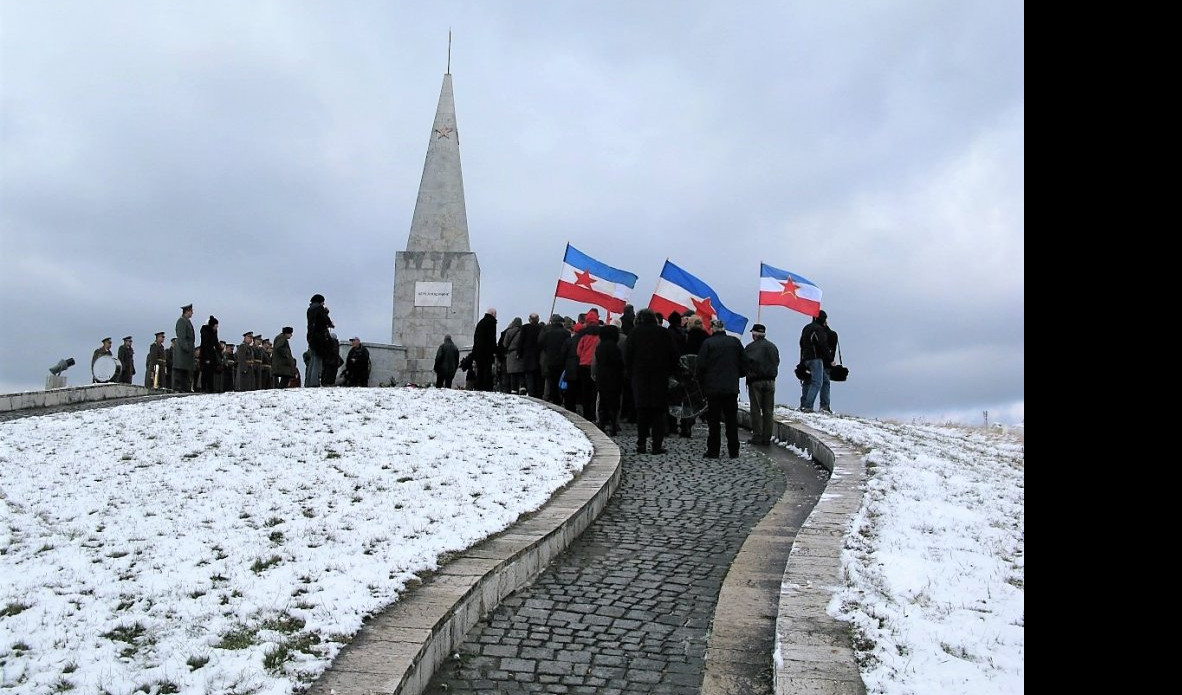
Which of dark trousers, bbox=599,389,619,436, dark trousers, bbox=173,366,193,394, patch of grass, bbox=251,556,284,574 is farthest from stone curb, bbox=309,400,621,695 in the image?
dark trousers, bbox=173,366,193,394

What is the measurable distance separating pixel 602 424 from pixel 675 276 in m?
4.34

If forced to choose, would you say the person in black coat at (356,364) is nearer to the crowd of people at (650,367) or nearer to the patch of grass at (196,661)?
the crowd of people at (650,367)

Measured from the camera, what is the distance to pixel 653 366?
11445 mm

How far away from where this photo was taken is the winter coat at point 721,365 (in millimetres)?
10852

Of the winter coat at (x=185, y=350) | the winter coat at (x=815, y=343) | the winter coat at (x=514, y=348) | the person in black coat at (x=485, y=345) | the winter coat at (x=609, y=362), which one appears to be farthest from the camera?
the winter coat at (x=185, y=350)

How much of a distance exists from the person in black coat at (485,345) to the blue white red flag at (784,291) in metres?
5.05

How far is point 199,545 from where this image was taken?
19.0ft

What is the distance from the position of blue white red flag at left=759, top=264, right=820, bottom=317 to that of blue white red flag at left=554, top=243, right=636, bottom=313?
2469 millimetres

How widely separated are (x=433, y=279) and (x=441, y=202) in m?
2.22

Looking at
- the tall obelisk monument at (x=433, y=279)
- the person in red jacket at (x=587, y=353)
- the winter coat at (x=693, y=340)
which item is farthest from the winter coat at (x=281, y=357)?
the winter coat at (x=693, y=340)

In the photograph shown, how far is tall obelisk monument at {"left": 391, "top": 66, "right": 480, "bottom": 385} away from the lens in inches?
1008

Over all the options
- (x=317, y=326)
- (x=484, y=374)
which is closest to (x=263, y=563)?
(x=484, y=374)
